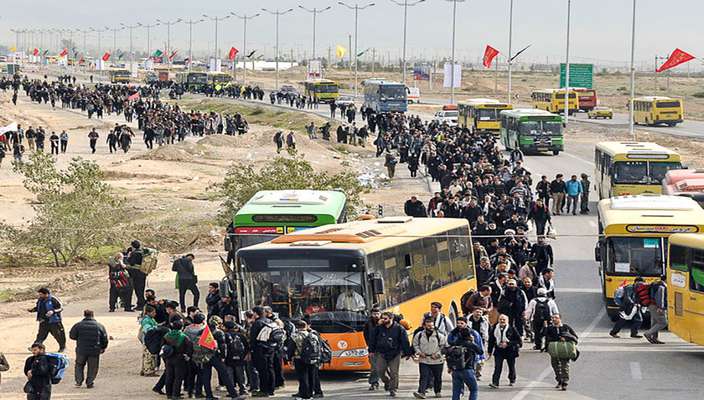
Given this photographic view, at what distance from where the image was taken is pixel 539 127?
62875mm

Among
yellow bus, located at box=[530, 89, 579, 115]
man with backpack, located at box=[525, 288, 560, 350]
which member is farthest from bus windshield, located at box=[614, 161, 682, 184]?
yellow bus, located at box=[530, 89, 579, 115]

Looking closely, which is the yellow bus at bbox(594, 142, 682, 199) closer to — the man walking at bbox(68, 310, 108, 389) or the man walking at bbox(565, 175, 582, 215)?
the man walking at bbox(565, 175, 582, 215)

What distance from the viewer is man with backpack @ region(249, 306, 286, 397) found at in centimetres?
1884

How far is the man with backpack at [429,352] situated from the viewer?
60.2 feet

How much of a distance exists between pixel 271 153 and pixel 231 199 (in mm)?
29873

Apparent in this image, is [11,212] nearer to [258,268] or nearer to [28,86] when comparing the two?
[258,268]

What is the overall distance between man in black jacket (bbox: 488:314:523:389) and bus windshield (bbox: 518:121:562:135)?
140ft

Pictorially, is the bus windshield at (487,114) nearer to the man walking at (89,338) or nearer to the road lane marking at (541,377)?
the road lane marking at (541,377)

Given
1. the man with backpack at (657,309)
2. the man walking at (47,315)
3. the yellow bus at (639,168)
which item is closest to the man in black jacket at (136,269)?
the man walking at (47,315)

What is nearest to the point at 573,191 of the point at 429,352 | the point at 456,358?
the point at 429,352

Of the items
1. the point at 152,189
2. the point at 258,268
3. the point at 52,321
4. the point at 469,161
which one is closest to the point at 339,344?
the point at 258,268

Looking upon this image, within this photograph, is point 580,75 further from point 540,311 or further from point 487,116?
point 540,311

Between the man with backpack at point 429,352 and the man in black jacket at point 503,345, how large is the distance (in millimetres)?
1049

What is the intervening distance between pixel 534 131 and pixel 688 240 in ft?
133
